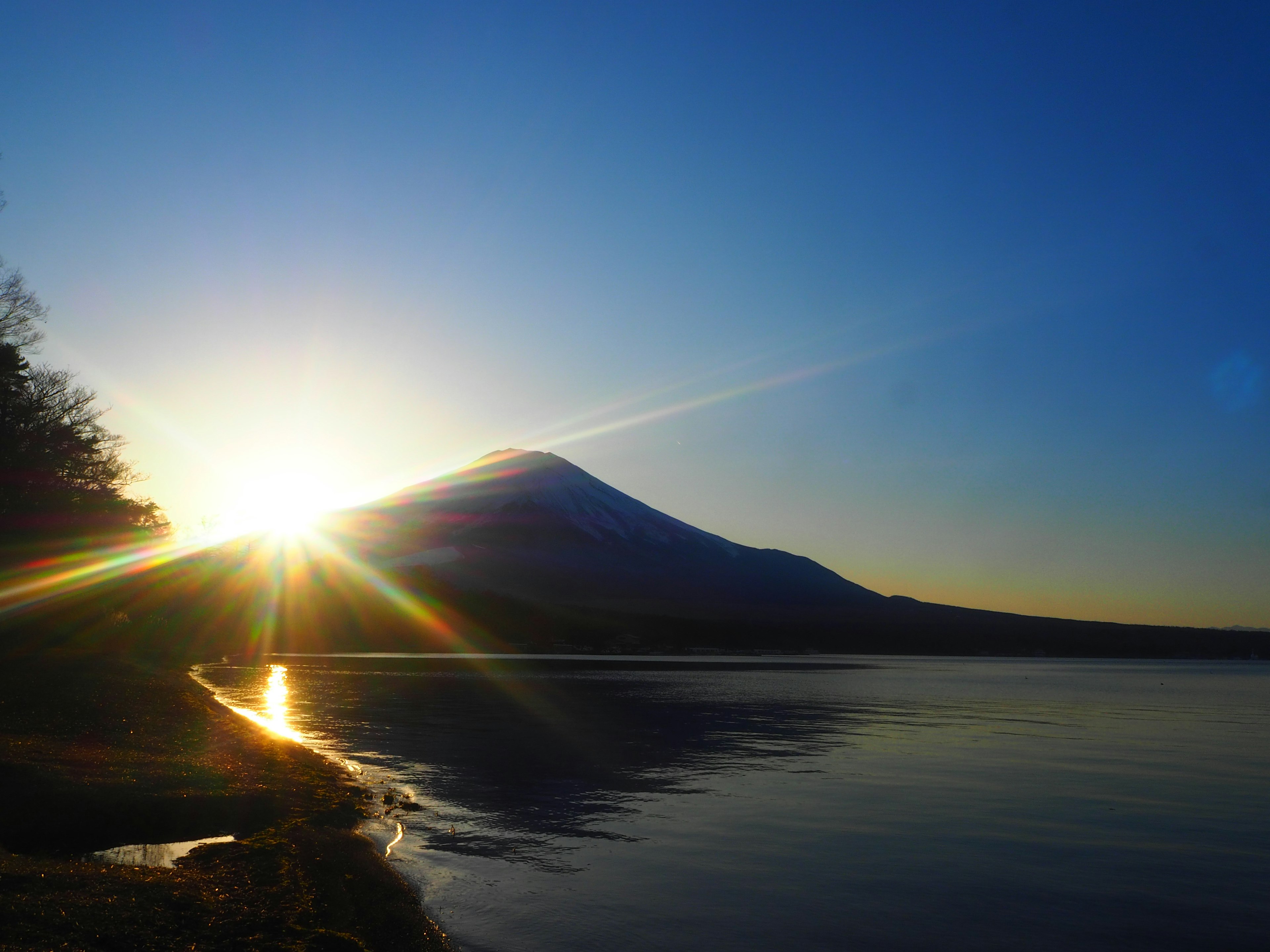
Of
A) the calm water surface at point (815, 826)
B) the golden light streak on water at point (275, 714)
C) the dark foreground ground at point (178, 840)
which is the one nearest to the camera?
the dark foreground ground at point (178, 840)

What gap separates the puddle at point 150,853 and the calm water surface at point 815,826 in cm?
361

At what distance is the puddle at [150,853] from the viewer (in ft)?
47.3

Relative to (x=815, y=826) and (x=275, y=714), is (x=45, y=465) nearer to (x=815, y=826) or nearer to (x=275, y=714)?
(x=275, y=714)

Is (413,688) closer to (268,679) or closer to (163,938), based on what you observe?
(268,679)

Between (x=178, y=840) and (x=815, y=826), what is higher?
(x=178, y=840)

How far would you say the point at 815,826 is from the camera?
72.1 ft

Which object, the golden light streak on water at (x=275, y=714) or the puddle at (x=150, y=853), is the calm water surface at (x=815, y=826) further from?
the puddle at (x=150, y=853)

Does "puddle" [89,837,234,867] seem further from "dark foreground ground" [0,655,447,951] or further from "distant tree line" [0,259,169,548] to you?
"distant tree line" [0,259,169,548]

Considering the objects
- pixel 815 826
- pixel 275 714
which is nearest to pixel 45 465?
pixel 275 714

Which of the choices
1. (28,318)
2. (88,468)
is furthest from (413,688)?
(28,318)

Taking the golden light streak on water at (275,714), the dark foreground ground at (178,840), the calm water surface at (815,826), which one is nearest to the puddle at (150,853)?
the dark foreground ground at (178,840)

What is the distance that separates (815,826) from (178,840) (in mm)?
14126

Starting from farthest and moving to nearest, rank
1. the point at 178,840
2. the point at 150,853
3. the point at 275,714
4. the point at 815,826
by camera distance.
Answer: the point at 275,714, the point at 815,826, the point at 178,840, the point at 150,853

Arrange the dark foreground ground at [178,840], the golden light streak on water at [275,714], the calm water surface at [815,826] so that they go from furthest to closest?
the golden light streak on water at [275,714] < the calm water surface at [815,826] < the dark foreground ground at [178,840]
